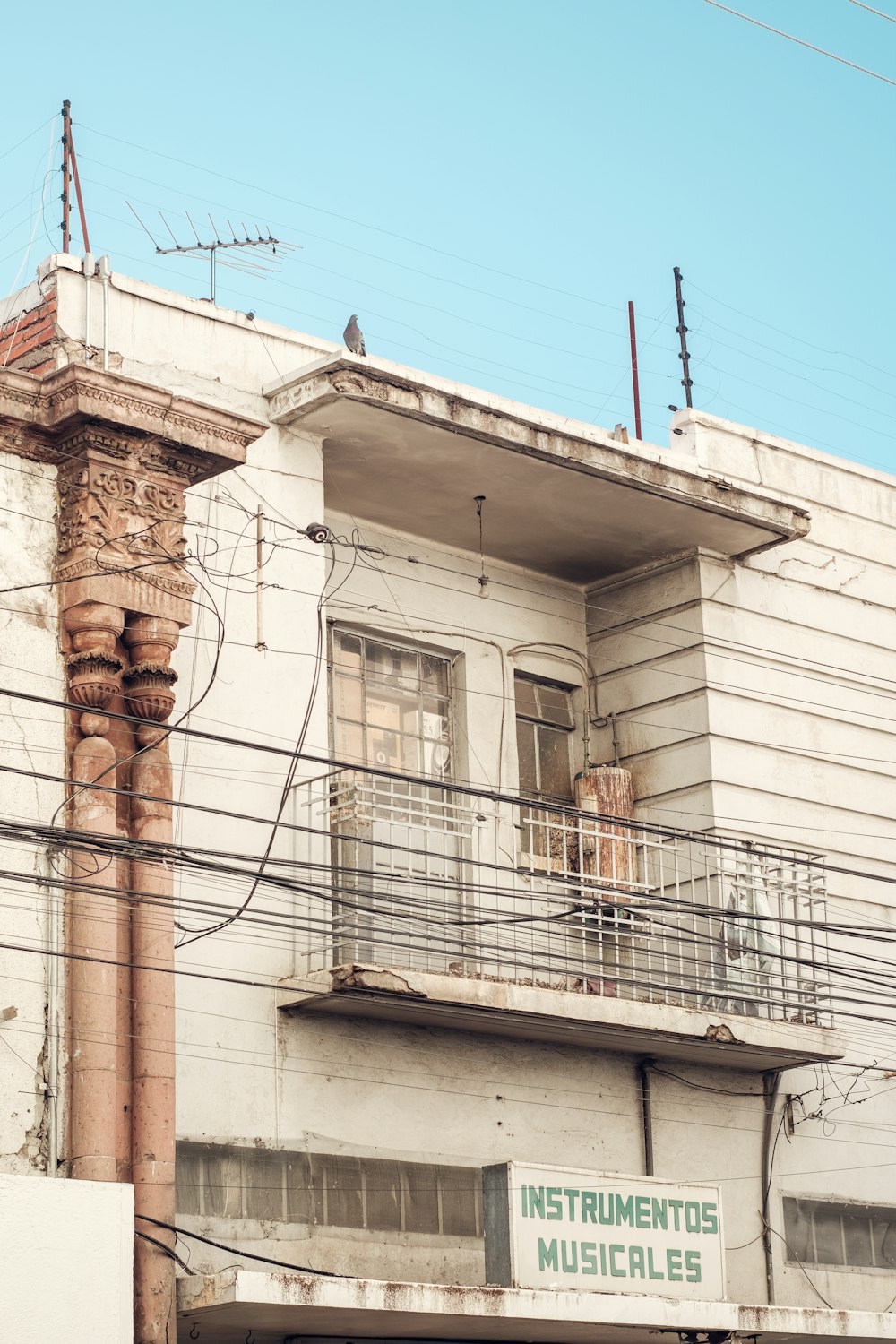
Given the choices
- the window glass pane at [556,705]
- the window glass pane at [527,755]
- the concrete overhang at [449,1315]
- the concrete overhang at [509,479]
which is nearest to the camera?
the concrete overhang at [449,1315]

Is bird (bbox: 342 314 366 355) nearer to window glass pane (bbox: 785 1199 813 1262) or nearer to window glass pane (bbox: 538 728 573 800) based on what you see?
window glass pane (bbox: 538 728 573 800)

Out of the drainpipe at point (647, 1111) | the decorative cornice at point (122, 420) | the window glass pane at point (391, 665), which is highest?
the decorative cornice at point (122, 420)

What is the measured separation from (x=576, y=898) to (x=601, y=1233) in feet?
9.49

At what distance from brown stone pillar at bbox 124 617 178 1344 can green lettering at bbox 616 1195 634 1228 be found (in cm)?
282

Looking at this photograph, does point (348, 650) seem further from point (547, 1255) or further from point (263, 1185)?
point (547, 1255)

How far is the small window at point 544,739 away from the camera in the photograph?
16.8 metres

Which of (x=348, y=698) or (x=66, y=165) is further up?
(x=66, y=165)

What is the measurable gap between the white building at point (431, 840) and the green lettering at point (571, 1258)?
0.08ft

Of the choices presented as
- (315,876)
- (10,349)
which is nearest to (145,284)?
(10,349)

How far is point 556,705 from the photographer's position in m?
17.1

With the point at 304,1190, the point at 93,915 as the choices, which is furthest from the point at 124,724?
the point at 304,1190

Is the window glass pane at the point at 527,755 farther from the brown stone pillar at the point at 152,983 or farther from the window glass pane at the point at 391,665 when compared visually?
the brown stone pillar at the point at 152,983

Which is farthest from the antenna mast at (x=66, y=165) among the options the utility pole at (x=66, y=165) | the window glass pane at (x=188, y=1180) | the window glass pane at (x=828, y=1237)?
the window glass pane at (x=828, y=1237)

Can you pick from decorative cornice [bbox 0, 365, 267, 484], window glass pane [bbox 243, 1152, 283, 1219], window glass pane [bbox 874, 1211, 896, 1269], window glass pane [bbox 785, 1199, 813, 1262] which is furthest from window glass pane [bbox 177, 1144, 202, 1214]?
window glass pane [bbox 874, 1211, 896, 1269]
